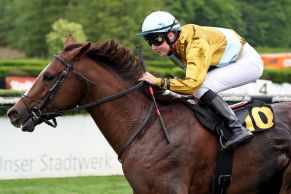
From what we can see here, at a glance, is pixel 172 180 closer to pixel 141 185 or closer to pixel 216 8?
pixel 141 185

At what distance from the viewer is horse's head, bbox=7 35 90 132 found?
5.57 metres

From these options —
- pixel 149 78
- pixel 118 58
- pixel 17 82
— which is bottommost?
pixel 17 82

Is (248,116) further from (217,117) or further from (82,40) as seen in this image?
(82,40)

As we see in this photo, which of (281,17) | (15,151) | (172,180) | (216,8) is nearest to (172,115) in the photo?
(172,180)

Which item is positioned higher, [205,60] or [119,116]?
[205,60]

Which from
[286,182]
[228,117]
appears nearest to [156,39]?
[228,117]

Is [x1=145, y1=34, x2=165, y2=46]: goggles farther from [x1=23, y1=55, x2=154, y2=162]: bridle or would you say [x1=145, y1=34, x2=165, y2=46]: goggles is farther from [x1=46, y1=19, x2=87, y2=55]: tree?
[x1=46, y1=19, x2=87, y2=55]: tree

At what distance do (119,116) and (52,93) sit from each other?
22.1 inches

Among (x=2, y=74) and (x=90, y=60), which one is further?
(x=2, y=74)

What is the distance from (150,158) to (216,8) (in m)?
80.9

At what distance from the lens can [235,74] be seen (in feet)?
19.3

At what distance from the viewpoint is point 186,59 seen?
5652 millimetres

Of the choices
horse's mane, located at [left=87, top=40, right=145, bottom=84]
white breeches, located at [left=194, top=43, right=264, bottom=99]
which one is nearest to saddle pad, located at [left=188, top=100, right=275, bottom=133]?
white breeches, located at [left=194, top=43, right=264, bottom=99]

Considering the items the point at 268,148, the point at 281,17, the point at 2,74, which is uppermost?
the point at 268,148
